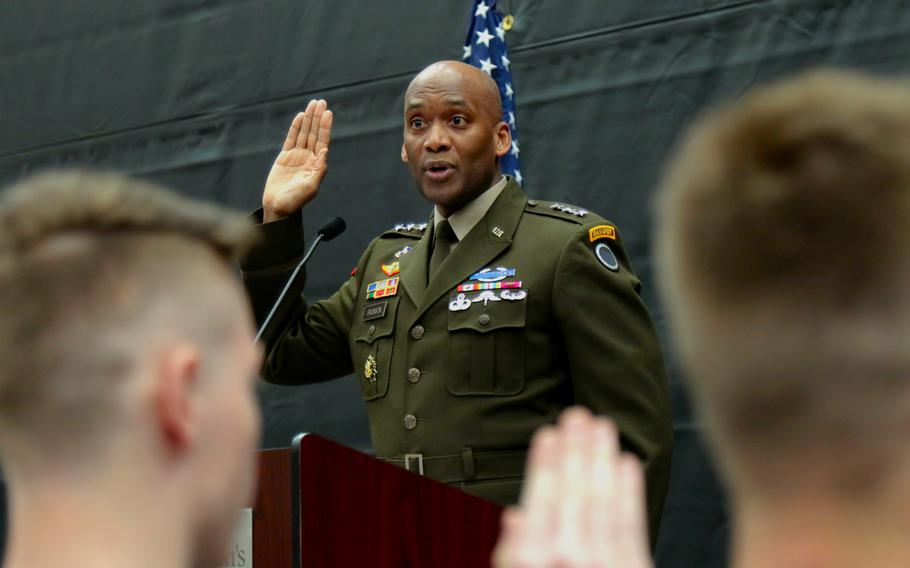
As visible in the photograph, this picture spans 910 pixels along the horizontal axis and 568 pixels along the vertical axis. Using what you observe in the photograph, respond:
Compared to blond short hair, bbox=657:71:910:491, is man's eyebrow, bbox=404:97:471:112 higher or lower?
higher

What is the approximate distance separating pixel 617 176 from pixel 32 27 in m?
2.47

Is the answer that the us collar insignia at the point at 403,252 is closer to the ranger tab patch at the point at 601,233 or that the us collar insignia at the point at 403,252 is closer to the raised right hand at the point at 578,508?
the ranger tab patch at the point at 601,233

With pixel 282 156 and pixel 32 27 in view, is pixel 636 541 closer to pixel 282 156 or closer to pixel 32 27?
pixel 282 156

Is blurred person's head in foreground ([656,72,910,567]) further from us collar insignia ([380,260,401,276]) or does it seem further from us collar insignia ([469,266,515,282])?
us collar insignia ([380,260,401,276])

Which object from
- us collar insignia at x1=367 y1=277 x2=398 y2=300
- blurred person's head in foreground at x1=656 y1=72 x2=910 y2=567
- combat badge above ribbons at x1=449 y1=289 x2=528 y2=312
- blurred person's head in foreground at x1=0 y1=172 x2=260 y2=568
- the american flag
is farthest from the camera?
the american flag

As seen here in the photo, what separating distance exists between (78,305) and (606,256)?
1.77 m

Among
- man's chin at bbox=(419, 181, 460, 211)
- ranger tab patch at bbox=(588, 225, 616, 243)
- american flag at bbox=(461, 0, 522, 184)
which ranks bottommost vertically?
→ ranger tab patch at bbox=(588, 225, 616, 243)

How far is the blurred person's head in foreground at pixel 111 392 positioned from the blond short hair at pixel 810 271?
34cm

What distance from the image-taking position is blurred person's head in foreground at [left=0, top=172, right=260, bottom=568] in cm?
85

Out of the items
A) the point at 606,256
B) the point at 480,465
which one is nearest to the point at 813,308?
the point at 480,465

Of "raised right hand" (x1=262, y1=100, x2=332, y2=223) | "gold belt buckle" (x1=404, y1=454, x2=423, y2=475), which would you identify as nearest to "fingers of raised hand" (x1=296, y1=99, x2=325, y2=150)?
"raised right hand" (x1=262, y1=100, x2=332, y2=223)

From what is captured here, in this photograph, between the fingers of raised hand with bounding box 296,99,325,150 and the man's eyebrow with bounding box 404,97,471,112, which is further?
the fingers of raised hand with bounding box 296,99,325,150

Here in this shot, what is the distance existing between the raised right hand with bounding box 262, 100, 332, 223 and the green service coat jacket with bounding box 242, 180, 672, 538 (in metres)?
0.05

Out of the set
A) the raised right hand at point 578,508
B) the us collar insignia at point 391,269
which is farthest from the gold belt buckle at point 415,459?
the raised right hand at point 578,508
